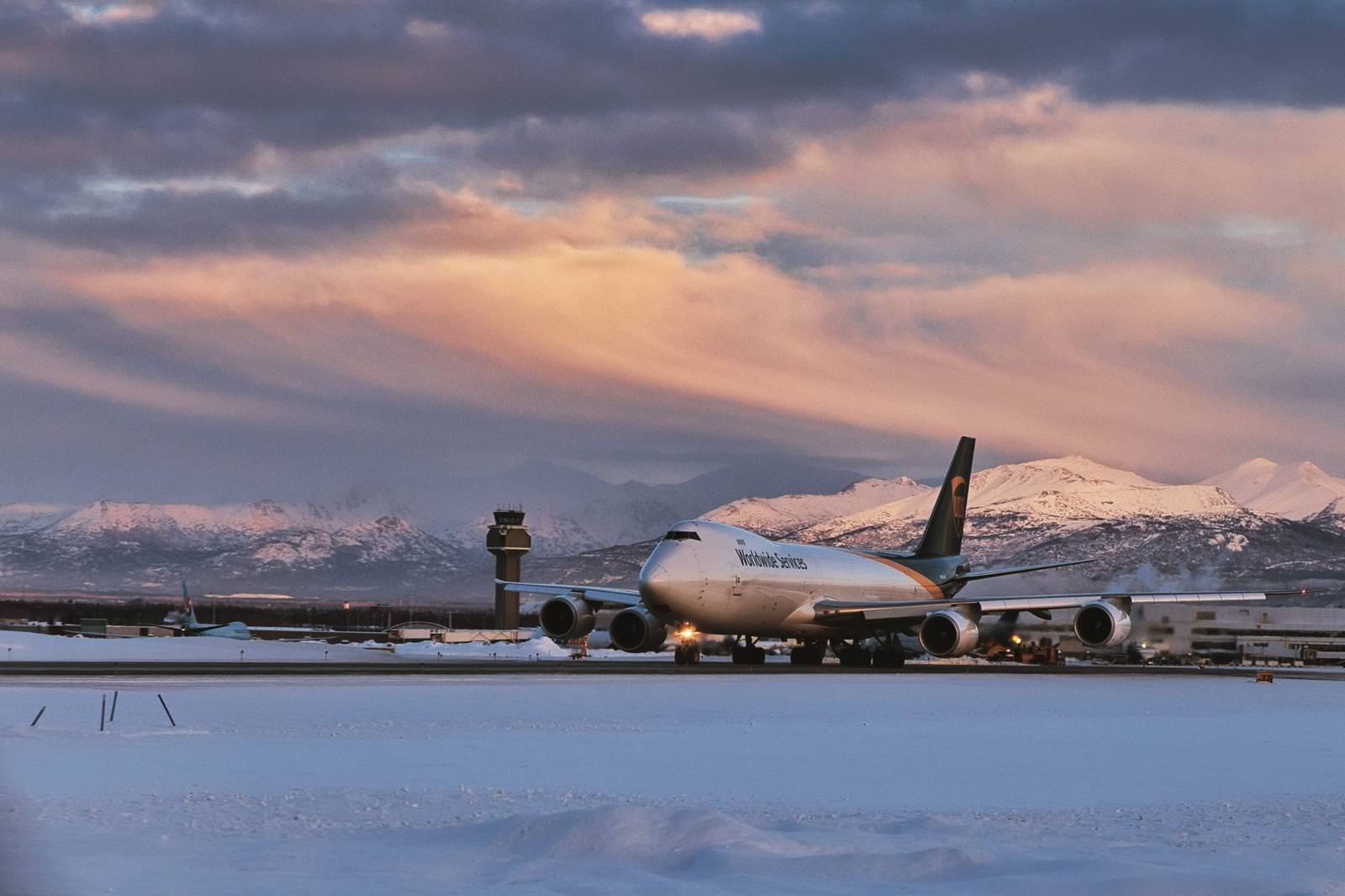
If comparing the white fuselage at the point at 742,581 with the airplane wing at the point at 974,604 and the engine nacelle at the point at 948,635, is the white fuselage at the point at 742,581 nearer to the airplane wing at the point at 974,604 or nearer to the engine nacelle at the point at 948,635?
the airplane wing at the point at 974,604

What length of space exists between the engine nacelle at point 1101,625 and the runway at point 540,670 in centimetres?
170

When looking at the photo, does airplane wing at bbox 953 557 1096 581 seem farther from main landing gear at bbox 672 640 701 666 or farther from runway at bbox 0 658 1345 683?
main landing gear at bbox 672 640 701 666

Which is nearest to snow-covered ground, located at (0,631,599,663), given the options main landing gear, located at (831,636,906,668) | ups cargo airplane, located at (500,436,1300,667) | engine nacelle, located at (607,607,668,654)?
engine nacelle, located at (607,607,668,654)

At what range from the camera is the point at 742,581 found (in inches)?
2712

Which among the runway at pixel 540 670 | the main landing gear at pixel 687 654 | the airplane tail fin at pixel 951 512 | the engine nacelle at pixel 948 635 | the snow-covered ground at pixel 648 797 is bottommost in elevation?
the snow-covered ground at pixel 648 797

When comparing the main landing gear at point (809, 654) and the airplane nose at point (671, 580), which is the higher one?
the airplane nose at point (671, 580)

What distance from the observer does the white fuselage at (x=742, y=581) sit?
217 ft

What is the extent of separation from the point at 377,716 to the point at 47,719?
694cm

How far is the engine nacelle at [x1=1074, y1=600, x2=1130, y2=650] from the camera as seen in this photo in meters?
70.6

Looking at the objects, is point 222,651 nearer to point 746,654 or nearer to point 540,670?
point 746,654

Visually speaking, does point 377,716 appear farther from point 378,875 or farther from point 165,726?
point 378,875

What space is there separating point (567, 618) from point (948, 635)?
641 inches

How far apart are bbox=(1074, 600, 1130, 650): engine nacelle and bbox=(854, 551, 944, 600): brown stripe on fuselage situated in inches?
534

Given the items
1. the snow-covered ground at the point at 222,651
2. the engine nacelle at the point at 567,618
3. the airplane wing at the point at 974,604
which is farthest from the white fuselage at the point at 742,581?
the snow-covered ground at the point at 222,651
